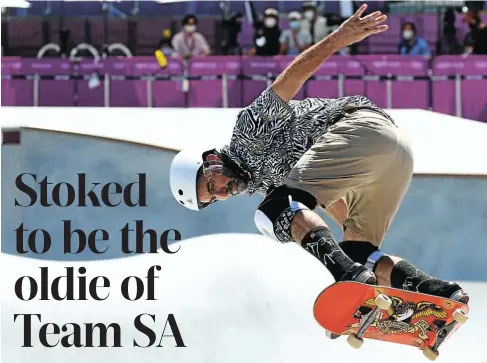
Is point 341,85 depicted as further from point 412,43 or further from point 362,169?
point 362,169

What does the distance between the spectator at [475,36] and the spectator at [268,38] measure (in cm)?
254

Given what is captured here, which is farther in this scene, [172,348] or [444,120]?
[444,120]

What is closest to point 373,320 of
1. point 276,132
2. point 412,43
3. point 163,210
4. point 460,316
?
point 460,316

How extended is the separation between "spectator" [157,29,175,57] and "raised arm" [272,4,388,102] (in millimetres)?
9898

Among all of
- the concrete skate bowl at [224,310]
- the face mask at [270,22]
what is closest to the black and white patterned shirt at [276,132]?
the concrete skate bowl at [224,310]

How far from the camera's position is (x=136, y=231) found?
6984 mm

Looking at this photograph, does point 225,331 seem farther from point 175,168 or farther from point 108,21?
point 108,21

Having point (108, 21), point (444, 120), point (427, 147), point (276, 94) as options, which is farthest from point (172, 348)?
point (108, 21)

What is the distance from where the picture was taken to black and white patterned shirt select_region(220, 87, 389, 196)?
4.59 metres

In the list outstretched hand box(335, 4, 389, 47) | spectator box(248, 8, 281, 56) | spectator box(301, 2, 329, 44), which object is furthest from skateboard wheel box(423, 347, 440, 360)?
spectator box(248, 8, 281, 56)

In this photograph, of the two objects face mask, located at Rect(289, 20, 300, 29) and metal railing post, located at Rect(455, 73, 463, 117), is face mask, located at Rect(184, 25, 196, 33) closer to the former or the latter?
face mask, located at Rect(289, 20, 300, 29)

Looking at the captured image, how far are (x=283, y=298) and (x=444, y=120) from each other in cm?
499

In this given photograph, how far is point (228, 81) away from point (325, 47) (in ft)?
29.8

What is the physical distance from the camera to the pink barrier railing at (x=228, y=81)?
1297cm
